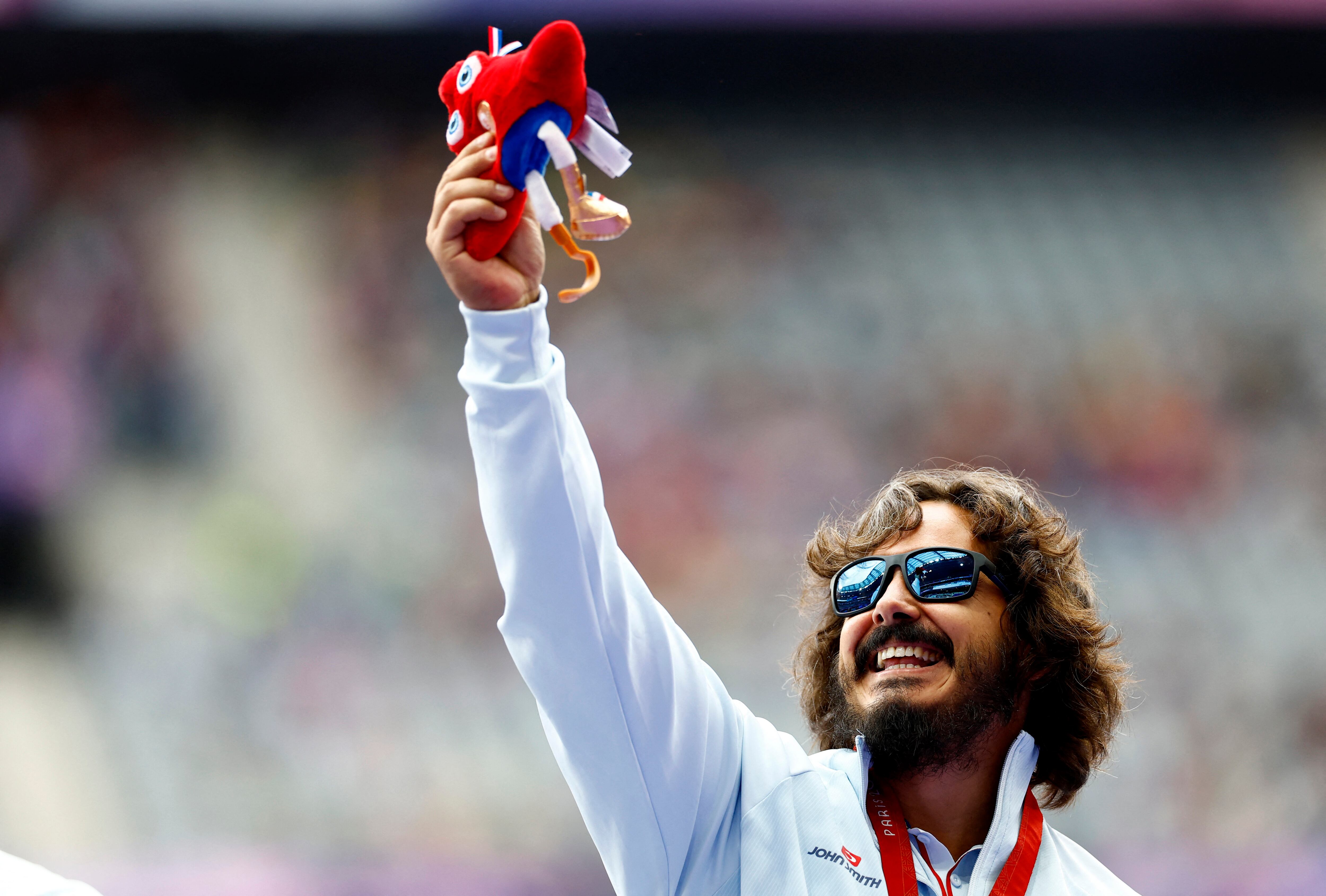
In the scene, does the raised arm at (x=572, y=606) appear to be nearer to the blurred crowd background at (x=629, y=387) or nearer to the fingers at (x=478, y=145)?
the fingers at (x=478, y=145)

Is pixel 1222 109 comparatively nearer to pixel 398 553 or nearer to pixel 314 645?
pixel 398 553

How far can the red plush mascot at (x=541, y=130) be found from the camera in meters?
1.43

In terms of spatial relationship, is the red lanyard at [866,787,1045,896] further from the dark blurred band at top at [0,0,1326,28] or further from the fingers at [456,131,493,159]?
the dark blurred band at top at [0,0,1326,28]

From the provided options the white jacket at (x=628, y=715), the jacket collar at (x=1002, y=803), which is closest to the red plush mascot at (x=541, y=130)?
the white jacket at (x=628, y=715)

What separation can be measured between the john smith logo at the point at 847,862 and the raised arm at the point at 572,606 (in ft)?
0.75

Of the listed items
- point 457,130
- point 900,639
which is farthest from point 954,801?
point 457,130

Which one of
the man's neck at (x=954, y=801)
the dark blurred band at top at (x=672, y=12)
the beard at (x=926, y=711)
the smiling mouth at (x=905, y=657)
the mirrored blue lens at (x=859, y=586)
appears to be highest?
the dark blurred band at top at (x=672, y=12)

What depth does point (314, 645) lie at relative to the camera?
5.16 meters

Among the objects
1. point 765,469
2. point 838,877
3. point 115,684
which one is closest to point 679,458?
point 765,469

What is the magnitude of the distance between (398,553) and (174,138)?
2.46 metres

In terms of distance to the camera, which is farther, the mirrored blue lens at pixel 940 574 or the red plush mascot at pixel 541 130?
the mirrored blue lens at pixel 940 574

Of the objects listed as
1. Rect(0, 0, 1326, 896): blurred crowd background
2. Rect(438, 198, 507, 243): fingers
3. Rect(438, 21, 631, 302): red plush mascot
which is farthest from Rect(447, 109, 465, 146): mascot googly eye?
Rect(0, 0, 1326, 896): blurred crowd background

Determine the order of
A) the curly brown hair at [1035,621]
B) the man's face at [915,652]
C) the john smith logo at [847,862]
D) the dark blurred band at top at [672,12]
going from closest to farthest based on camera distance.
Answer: the john smith logo at [847,862] → the man's face at [915,652] → the curly brown hair at [1035,621] → the dark blurred band at top at [672,12]

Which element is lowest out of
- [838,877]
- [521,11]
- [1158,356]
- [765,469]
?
[838,877]
